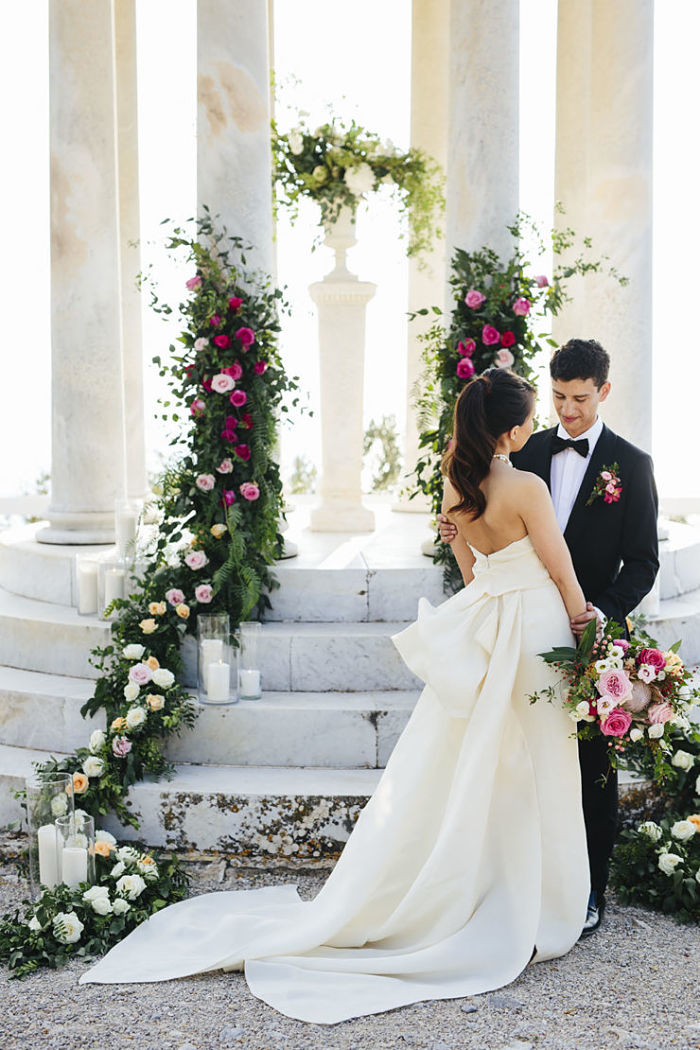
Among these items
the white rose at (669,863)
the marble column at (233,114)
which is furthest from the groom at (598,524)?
the marble column at (233,114)

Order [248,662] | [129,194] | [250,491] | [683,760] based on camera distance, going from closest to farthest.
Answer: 1. [683,760]
2. [248,662]
3. [250,491]
4. [129,194]

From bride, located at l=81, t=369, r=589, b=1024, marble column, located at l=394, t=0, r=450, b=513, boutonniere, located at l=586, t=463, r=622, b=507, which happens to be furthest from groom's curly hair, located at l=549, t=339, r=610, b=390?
marble column, located at l=394, t=0, r=450, b=513

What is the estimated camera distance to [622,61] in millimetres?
9523

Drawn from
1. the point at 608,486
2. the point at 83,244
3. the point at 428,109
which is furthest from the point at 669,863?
the point at 428,109

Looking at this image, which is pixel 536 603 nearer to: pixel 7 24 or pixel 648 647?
pixel 648 647

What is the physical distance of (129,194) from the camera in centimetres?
1405

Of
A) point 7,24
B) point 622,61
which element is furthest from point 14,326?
point 622,61

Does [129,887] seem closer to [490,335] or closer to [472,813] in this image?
[472,813]

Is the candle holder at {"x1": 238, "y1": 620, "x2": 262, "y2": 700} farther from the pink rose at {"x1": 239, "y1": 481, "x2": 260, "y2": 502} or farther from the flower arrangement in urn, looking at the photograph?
the flower arrangement in urn

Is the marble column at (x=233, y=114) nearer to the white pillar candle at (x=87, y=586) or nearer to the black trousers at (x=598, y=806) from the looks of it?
the white pillar candle at (x=87, y=586)

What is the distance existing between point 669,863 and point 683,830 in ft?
0.98

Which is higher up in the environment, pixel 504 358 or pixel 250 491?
pixel 504 358

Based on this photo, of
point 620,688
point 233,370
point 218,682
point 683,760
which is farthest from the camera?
point 233,370

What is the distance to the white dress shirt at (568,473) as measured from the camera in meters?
6.50
